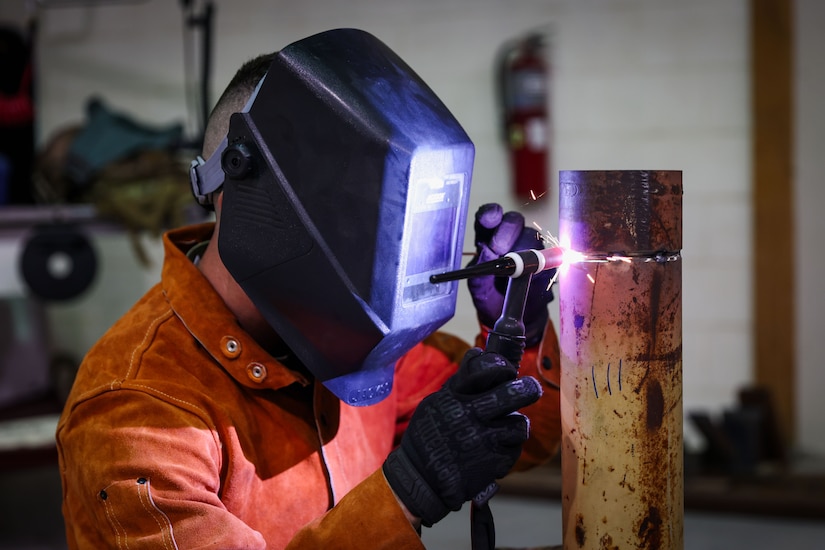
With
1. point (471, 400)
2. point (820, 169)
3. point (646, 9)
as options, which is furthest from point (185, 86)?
point (471, 400)

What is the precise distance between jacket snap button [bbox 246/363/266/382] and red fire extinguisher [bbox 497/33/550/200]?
9.29 feet

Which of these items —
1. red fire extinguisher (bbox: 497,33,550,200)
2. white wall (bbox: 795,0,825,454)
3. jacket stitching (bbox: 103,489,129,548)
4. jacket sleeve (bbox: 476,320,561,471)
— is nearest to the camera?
jacket stitching (bbox: 103,489,129,548)

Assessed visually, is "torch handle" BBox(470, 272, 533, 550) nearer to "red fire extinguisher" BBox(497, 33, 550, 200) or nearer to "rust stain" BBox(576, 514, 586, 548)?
"rust stain" BBox(576, 514, 586, 548)

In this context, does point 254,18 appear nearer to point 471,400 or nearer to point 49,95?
point 49,95

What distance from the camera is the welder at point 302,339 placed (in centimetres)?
115

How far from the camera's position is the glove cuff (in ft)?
3.73

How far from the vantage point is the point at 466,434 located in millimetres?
1104

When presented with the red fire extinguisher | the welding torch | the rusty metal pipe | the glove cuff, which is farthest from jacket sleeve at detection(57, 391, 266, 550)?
the red fire extinguisher

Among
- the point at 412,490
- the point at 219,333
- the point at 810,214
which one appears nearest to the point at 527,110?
the point at 810,214

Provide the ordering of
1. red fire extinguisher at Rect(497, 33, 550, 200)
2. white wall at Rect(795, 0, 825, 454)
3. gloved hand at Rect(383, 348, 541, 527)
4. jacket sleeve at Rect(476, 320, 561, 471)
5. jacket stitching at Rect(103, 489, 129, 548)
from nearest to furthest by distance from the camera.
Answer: gloved hand at Rect(383, 348, 541, 527) → jacket stitching at Rect(103, 489, 129, 548) → jacket sleeve at Rect(476, 320, 561, 471) → white wall at Rect(795, 0, 825, 454) → red fire extinguisher at Rect(497, 33, 550, 200)

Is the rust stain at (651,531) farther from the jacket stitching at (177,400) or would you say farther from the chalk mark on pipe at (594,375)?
the jacket stitching at (177,400)

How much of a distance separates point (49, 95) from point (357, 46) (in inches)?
167

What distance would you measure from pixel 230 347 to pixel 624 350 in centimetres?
58

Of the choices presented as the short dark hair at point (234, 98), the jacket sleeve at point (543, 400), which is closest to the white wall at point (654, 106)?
the jacket sleeve at point (543, 400)
